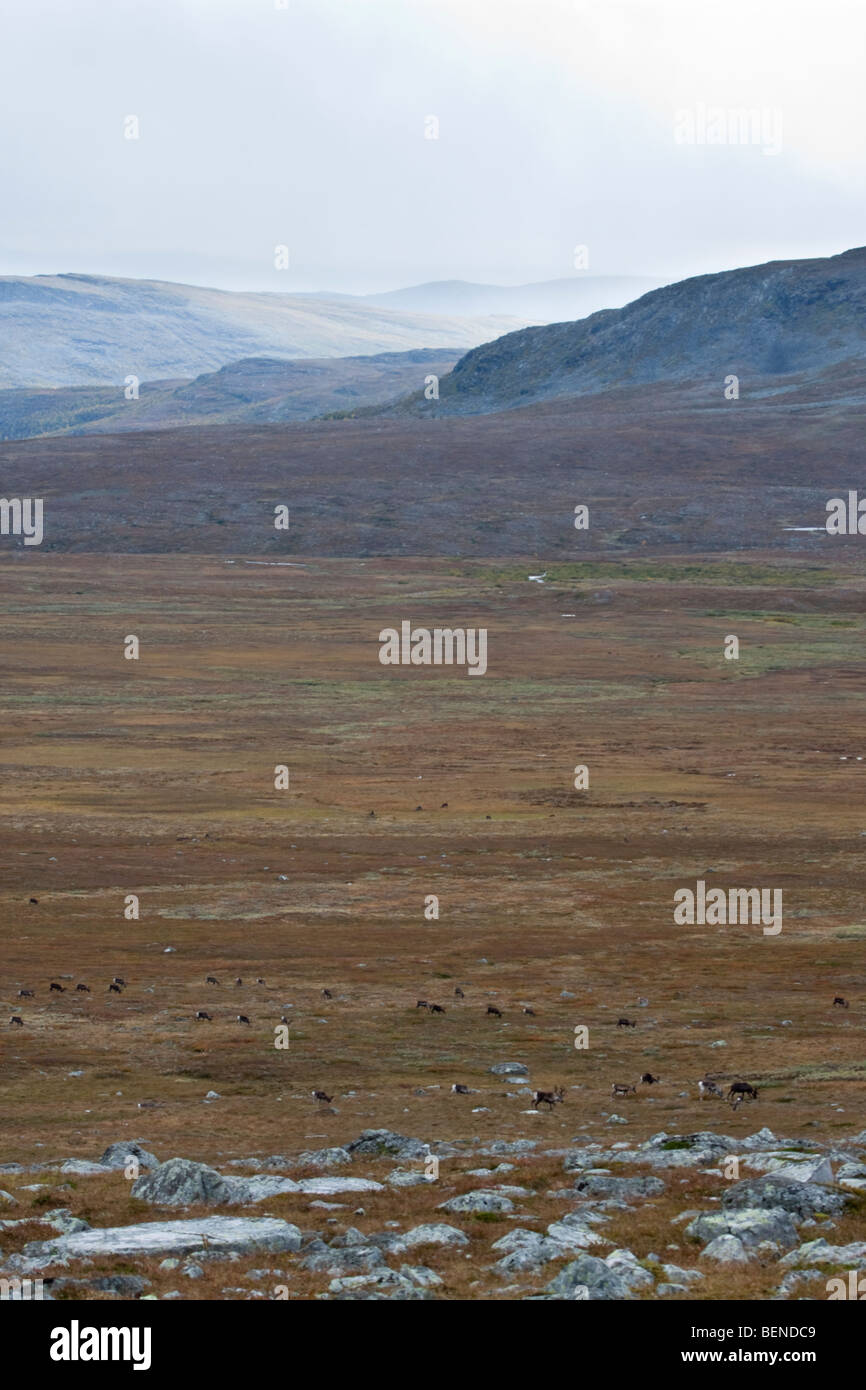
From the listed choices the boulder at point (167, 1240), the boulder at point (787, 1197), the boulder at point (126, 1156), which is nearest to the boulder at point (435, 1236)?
the boulder at point (167, 1240)

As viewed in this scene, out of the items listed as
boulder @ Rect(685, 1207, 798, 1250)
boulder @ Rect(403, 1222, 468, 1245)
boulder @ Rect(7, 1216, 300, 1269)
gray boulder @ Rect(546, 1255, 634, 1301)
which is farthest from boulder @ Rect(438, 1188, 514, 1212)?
gray boulder @ Rect(546, 1255, 634, 1301)

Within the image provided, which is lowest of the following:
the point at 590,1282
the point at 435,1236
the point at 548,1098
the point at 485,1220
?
the point at 548,1098

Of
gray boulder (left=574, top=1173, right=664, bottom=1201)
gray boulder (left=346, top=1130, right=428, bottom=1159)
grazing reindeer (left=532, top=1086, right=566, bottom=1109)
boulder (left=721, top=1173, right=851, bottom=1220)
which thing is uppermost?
boulder (left=721, top=1173, right=851, bottom=1220)

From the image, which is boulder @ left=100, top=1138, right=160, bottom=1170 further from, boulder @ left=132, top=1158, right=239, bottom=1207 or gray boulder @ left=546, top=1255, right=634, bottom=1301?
gray boulder @ left=546, top=1255, right=634, bottom=1301

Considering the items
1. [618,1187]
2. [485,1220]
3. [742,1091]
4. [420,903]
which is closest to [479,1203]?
[485,1220]

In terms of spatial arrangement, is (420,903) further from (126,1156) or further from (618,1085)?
(126,1156)
